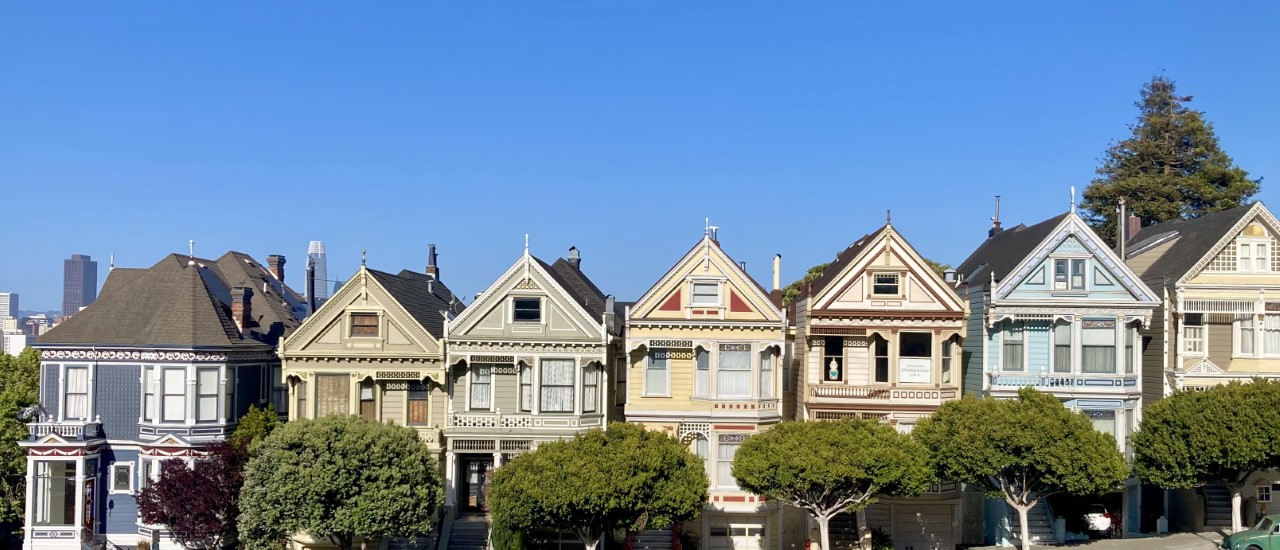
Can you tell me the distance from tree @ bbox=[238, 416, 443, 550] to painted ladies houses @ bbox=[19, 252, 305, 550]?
5.80 metres

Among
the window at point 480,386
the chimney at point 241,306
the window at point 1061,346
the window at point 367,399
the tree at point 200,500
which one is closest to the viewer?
the tree at point 200,500

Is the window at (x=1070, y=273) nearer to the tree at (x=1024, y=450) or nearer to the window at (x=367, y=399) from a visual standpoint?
the tree at (x=1024, y=450)

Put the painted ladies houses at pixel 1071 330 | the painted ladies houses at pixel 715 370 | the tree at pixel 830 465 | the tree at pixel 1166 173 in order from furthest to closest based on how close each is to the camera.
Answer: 1. the tree at pixel 1166 173
2. the painted ladies houses at pixel 715 370
3. the painted ladies houses at pixel 1071 330
4. the tree at pixel 830 465

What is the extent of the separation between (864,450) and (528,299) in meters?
12.7

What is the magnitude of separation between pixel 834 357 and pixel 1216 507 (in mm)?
13945

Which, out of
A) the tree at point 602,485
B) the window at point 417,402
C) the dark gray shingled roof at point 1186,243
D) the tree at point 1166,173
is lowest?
the tree at point 602,485

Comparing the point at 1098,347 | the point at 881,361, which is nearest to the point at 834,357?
the point at 881,361

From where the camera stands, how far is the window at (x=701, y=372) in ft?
123

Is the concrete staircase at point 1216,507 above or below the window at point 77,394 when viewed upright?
below

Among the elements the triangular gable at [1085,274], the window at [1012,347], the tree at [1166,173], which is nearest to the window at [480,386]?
the triangular gable at [1085,274]

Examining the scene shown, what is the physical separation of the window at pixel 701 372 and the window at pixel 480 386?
7.16m

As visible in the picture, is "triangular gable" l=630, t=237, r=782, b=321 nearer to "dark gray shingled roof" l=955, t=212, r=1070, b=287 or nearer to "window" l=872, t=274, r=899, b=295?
"window" l=872, t=274, r=899, b=295

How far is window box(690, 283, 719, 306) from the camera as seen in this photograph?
3744cm

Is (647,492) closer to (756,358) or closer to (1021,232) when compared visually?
(756,358)
